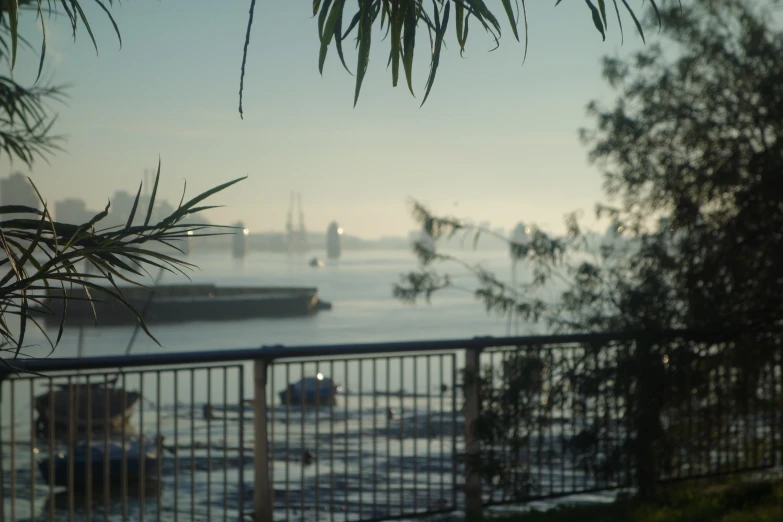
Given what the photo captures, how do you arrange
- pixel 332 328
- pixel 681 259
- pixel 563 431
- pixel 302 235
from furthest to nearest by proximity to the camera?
1. pixel 302 235
2. pixel 332 328
3. pixel 681 259
4. pixel 563 431

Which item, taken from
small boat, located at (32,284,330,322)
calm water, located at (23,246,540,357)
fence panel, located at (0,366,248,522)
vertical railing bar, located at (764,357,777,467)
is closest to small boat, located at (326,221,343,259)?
calm water, located at (23,246,540,357)

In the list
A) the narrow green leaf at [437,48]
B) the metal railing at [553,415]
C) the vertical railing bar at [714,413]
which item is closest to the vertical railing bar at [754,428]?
the metal railing at [553,415]

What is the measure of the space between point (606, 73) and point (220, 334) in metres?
59.0

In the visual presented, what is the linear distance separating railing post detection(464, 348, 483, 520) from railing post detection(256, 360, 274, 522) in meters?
1.30

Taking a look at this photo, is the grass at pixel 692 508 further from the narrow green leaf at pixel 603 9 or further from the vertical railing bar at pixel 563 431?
the narrow green leaf at pixel 603 9

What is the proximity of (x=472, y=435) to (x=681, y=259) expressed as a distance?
2.72m

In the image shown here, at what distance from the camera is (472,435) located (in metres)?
4.98

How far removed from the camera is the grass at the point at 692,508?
477cm

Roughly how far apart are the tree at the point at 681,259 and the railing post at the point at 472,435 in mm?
133

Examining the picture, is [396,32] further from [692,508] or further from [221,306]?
[221,306]

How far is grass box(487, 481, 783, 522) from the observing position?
15.6 feet

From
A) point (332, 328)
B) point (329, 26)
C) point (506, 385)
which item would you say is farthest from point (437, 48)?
point (332, 328)

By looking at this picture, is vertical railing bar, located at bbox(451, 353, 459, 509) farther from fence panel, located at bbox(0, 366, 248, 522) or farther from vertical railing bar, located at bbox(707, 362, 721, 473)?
vertical railing bar, located at bbox(707, 362, 721, 473)

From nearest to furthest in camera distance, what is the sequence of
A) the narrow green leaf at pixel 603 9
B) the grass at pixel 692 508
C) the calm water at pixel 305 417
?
the narrow green leaf at pixel 603 9 → the calm water at pixel 305 417 → the grass at pixel 692 508
